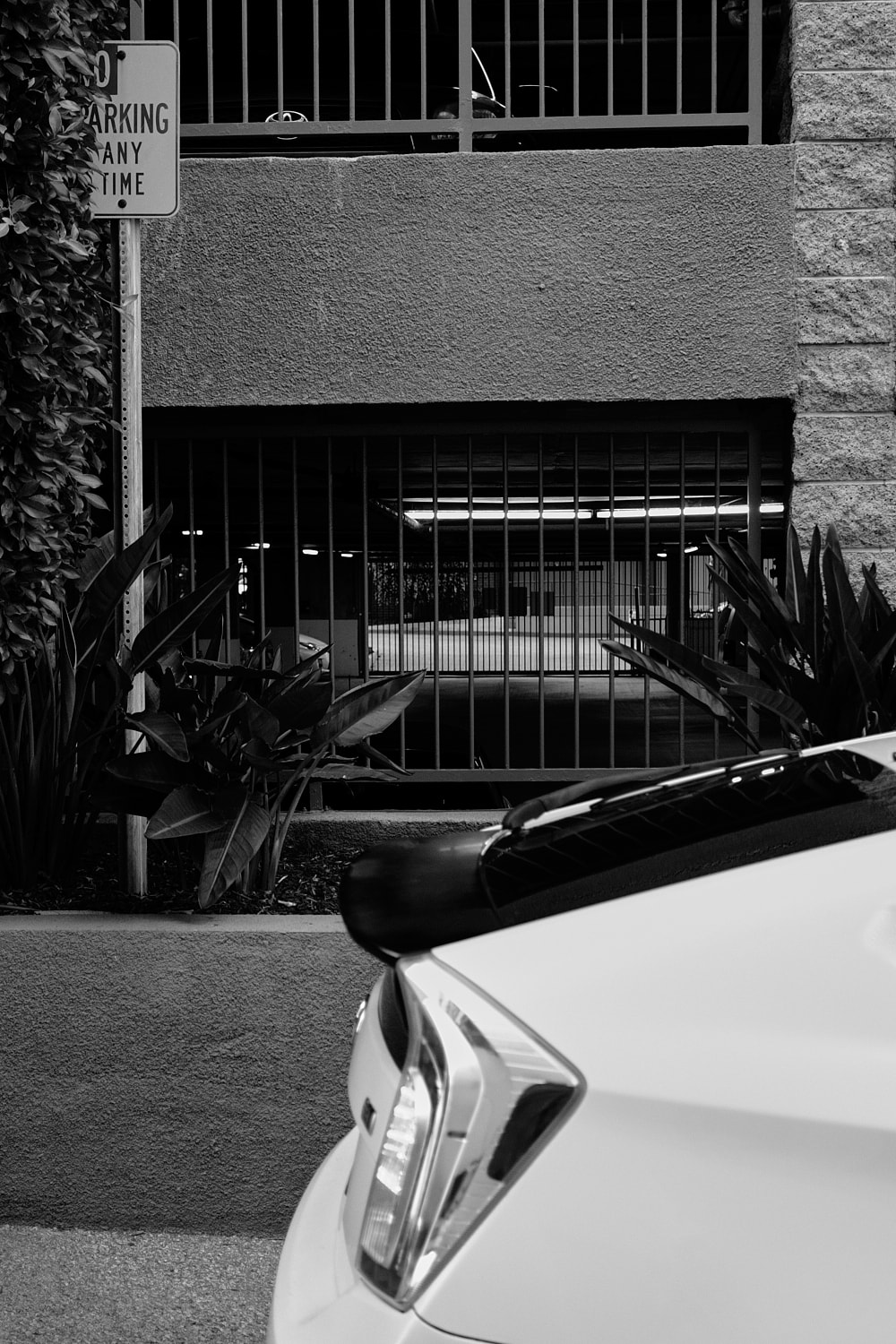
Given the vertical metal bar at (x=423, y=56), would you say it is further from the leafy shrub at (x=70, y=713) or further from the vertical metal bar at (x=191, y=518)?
the leafy shrub at (x=70, y=713)

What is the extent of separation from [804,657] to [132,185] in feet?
8.76

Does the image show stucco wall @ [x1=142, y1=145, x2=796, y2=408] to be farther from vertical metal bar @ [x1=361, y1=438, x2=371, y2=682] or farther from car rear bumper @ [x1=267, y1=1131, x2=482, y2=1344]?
car rear bumper @ [x1=267, y1=1131, x2=482, y2=1344]

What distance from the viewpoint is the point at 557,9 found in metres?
6.84

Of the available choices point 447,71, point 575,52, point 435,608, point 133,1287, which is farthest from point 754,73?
point 133,1287

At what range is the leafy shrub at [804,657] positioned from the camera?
3.96m

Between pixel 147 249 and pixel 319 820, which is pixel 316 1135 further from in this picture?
pixel 147 249

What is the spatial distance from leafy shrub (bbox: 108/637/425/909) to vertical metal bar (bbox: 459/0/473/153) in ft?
8.56

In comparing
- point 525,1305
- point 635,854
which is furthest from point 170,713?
point 525,1305

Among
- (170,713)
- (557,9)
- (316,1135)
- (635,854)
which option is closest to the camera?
(635,854)

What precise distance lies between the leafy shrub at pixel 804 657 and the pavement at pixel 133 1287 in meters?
2.15

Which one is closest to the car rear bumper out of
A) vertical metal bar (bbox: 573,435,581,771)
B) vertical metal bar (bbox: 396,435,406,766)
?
vertical metal bar (bbox: 396,435,406,766)

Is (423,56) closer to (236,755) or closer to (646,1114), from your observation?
(236,755)

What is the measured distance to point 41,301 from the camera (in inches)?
149

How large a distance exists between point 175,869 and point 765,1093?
125 inches
